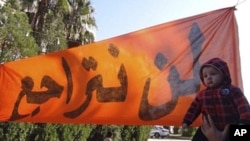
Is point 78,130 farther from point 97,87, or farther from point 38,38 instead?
point 97,87

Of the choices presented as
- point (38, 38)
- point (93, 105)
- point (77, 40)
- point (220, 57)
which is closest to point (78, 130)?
point (38, 38)

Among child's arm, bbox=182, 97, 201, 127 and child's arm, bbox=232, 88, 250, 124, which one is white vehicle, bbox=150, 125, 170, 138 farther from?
child's arm, bbox=232, 88, 250, 124

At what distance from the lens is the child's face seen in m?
4.30

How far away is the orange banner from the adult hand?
208 millimetres

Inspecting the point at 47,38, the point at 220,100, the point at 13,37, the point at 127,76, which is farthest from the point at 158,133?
the point at 220,100

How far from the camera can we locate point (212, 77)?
434 centimetres


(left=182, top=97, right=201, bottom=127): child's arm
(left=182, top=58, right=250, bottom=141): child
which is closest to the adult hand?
(left=182, top=58, right=250, bottom=141): child

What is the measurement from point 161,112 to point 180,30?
0.98 meters

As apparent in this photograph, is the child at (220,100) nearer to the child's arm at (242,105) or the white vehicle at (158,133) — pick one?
the child's arm at (242,105)

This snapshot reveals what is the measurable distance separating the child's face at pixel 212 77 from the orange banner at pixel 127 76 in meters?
0.29

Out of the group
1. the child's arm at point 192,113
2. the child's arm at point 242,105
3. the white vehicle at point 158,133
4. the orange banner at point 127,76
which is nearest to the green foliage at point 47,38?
the orange banner at point 127,76

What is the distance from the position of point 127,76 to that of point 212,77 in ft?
4.33

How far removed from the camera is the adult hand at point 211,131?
4172mm

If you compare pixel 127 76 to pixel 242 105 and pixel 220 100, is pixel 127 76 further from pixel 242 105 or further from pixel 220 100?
pixel 242 105
